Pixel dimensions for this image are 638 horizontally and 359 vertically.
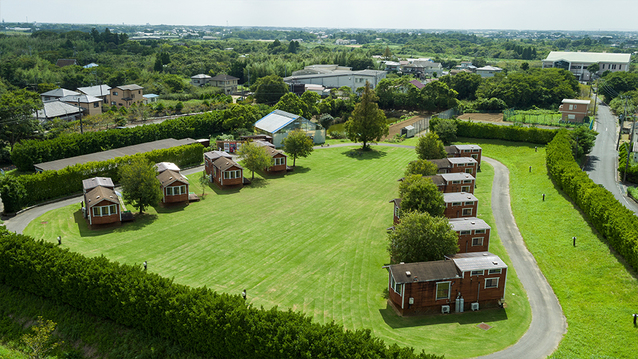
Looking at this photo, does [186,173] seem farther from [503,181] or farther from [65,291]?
[503,181]

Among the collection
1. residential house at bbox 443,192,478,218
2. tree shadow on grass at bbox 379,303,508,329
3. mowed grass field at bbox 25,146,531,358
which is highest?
residential house at bbox 443,192,478,218

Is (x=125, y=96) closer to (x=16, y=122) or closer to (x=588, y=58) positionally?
(x=16, y=122)

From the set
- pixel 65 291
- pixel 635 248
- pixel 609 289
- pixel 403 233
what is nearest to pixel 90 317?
pixel 65 291

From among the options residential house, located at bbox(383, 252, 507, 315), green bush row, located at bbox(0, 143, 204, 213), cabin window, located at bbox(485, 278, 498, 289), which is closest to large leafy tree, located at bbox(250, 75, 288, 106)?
green bush row, located at bbox(0, 143, 204, 213)

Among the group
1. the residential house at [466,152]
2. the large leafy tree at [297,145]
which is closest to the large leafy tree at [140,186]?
the large leafy tree at [297,145]

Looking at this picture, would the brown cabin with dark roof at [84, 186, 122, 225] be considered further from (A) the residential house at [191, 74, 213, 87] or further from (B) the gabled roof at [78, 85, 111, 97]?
(A) the residential house at [191, 74, 213, 87]

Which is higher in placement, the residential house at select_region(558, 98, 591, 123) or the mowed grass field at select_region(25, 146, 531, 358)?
the residential house at select_region(558, 98, 591, 123)
